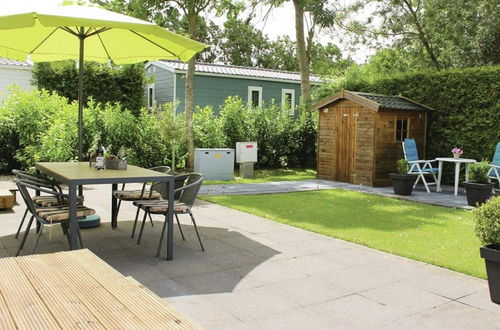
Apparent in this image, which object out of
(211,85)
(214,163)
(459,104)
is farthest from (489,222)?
(211,85)

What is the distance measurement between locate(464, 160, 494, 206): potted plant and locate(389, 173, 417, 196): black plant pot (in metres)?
1.07

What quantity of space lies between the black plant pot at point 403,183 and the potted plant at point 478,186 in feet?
3.50

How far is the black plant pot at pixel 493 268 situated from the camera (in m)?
3.40

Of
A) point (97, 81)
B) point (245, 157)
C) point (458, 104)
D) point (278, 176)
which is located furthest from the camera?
point (97, 81)

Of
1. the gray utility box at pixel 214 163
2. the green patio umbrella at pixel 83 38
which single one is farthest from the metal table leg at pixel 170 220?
the gray utility box at pixel 214 163

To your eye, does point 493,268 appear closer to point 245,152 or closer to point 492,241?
point 492,241

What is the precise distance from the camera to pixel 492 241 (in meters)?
3.50

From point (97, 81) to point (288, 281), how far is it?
11271 millimetres

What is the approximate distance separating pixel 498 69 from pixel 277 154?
20.6 ft

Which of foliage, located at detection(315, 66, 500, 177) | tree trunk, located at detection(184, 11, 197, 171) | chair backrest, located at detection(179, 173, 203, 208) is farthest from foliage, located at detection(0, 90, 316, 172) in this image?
chair backrest, located at detection(179, 173, 203, 208)

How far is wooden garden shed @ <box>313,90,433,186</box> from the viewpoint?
10.2m

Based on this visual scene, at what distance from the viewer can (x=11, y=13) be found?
3955mm

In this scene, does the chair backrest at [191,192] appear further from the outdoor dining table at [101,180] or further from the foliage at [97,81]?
the foliage at [97,81]

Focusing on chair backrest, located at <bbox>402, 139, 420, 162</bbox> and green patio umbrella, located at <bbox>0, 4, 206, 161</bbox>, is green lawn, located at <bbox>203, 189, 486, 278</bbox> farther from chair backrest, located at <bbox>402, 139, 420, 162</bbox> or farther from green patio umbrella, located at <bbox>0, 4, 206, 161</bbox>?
green patio umbrella, located at <bbox>0, 4, 206, 161</bbox>
